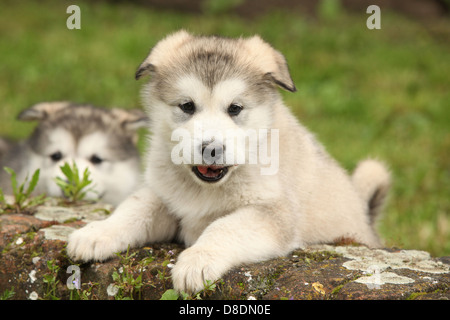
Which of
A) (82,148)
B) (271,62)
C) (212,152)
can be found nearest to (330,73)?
(82,148)

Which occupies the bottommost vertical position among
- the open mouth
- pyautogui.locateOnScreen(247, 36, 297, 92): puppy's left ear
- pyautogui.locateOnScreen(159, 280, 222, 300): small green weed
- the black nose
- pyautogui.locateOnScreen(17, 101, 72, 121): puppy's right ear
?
pyautogui.locateOnScreen(159, 280, 222, 300): small green weed

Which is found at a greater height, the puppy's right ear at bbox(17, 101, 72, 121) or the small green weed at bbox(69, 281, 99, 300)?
the puppy's right ear at bbox(17, 101, 72, 121)

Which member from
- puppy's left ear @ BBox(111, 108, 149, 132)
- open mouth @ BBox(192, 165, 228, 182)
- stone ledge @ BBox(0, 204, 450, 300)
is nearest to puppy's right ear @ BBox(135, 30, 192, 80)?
open mouth @ BBox(192, 165, 228, 182)

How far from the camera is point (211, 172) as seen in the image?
3357 mm

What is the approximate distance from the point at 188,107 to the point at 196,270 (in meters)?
0.98

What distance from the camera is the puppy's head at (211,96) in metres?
3.27

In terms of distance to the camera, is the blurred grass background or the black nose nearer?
the black nose

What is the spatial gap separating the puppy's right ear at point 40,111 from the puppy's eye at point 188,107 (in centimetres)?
281

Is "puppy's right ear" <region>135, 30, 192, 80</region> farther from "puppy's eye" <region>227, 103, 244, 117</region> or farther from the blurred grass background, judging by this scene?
the blurred grass background

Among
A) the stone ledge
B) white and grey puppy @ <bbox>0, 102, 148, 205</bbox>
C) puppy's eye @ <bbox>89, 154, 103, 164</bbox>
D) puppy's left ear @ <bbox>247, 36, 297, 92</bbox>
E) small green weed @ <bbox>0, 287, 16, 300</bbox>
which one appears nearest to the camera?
the stone ledge

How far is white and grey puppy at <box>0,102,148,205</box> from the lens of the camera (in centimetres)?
564

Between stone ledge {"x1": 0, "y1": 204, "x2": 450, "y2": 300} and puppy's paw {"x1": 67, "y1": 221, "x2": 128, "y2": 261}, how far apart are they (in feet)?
0.18

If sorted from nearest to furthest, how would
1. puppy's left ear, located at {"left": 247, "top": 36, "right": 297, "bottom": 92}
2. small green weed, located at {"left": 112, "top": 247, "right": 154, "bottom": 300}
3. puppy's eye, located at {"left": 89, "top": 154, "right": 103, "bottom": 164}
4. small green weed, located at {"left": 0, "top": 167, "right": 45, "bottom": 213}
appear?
1. small green weed, located at {"left": 112, "top": 247, "right": 154, "bottom": 300}
2. puppy's left ear, located at {"left": 247, "top": 36, "right": 297, "bottom": 92}
3. small green weed, located at {"left": 0, "top": 167, "right": 45, "bottom": 213}
4. puppy's eye, located at {"left": 89, "top": 154, "right": 103, "bottom": 164}

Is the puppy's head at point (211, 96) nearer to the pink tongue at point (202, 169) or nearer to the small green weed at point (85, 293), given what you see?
the pink tongue at point (202, 169)
